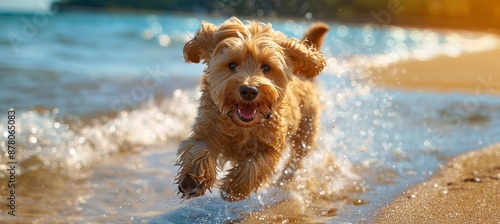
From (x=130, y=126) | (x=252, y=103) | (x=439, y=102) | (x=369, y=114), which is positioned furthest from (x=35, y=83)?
(x=252, y=103)

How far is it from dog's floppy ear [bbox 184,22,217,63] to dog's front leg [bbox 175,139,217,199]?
0.68m

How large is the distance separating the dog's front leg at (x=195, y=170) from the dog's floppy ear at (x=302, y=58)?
938 mm

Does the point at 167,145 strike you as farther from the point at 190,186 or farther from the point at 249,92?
the point at 249,92

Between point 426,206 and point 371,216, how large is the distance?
1.39 feet

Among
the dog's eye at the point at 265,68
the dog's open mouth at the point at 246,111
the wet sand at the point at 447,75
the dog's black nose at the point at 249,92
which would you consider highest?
the wet sand at the point at 447,75

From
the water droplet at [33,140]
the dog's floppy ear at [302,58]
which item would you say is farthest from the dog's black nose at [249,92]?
the water droplet at [33,140]

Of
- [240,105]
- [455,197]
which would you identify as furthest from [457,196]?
[240,105]

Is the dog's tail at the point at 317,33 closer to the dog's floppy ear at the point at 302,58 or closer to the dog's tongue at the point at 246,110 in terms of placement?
the dog's floppy ear at the point at 302,58

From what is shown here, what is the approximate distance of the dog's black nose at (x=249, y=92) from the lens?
4027 mm

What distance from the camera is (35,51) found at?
53.3 ft

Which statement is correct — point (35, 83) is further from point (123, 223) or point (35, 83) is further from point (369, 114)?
point (123, 223)

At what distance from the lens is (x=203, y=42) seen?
4684 mm

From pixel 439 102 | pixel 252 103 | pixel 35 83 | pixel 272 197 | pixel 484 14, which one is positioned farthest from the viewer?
pixel 484 14

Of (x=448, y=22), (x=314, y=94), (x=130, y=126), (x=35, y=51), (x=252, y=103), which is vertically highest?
(x=448, y=22)
